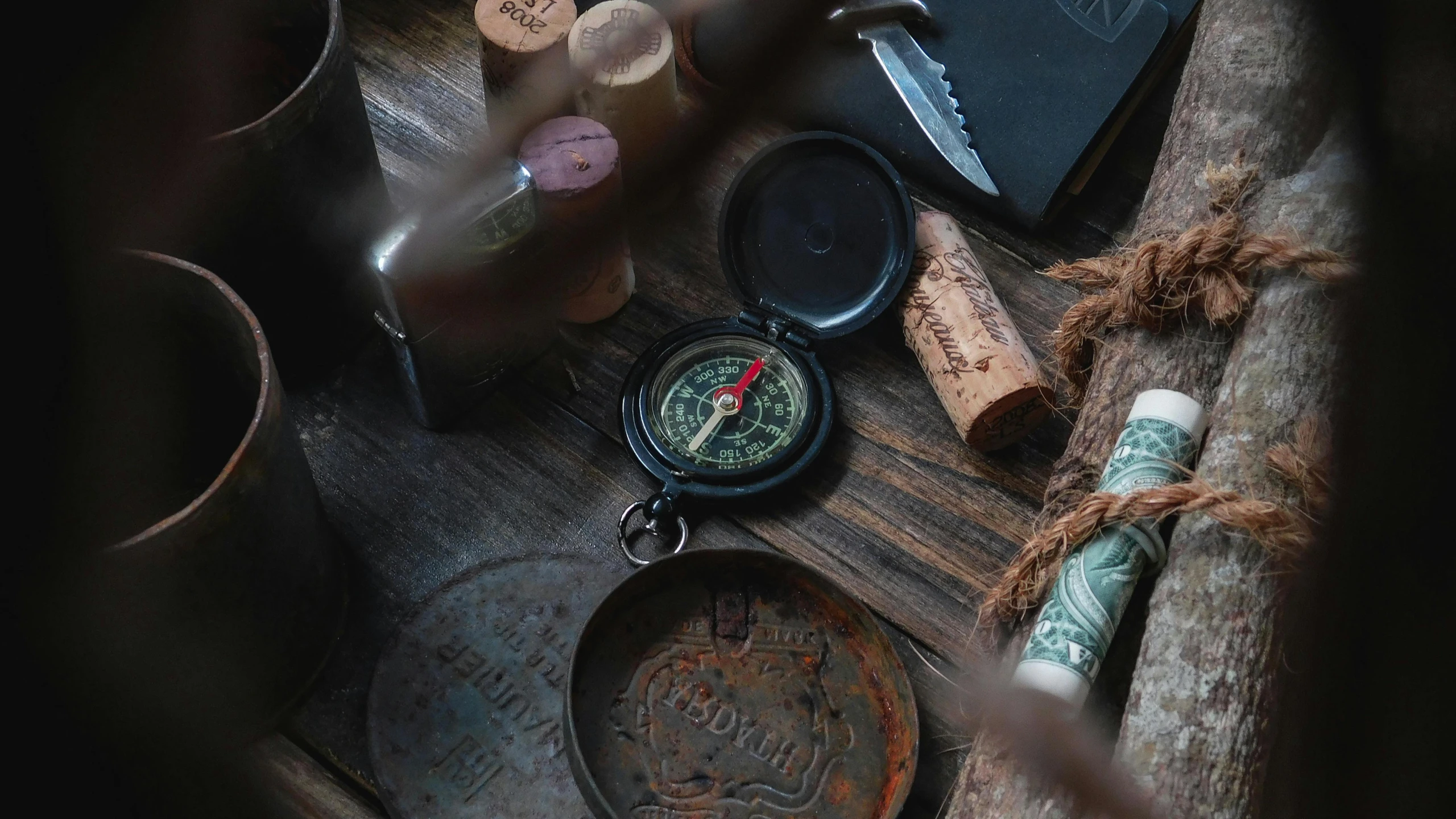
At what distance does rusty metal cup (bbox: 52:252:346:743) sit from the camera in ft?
2.31

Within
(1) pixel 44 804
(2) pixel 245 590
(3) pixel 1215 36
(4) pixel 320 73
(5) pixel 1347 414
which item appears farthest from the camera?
(3) pixel 1215 36

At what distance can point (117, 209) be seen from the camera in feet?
2.72

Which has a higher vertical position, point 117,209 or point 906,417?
point 117,209

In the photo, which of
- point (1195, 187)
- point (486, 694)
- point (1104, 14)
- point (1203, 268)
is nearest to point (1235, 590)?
point (1203, 268)

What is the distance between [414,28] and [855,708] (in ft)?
3.14

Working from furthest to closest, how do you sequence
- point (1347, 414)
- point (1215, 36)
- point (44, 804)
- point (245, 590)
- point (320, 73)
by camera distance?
point (1215, 36)
point (320, 73)
point (245, 590)
point (44, 804)
point (1347, 414)

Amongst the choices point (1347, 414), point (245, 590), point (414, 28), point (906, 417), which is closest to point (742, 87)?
point (1347, 414)

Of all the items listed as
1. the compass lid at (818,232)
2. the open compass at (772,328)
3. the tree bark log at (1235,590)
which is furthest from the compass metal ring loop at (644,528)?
the tree bark log at (1235,590)

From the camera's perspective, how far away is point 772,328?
1125 mm

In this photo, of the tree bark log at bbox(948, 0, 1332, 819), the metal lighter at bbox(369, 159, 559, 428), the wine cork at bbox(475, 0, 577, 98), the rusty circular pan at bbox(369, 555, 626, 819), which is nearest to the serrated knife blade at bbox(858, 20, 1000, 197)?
the tree bark log at bbox(948, 0, 1332, 819)

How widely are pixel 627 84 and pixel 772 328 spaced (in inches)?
10.9

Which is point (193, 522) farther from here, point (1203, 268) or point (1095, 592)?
point (1203, 268)

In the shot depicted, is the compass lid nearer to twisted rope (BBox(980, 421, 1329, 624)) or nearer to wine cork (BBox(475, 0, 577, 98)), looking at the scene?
wine cork (BBox(475, 0, 577, 98))

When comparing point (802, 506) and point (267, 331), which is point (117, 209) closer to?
point (267, 331)
